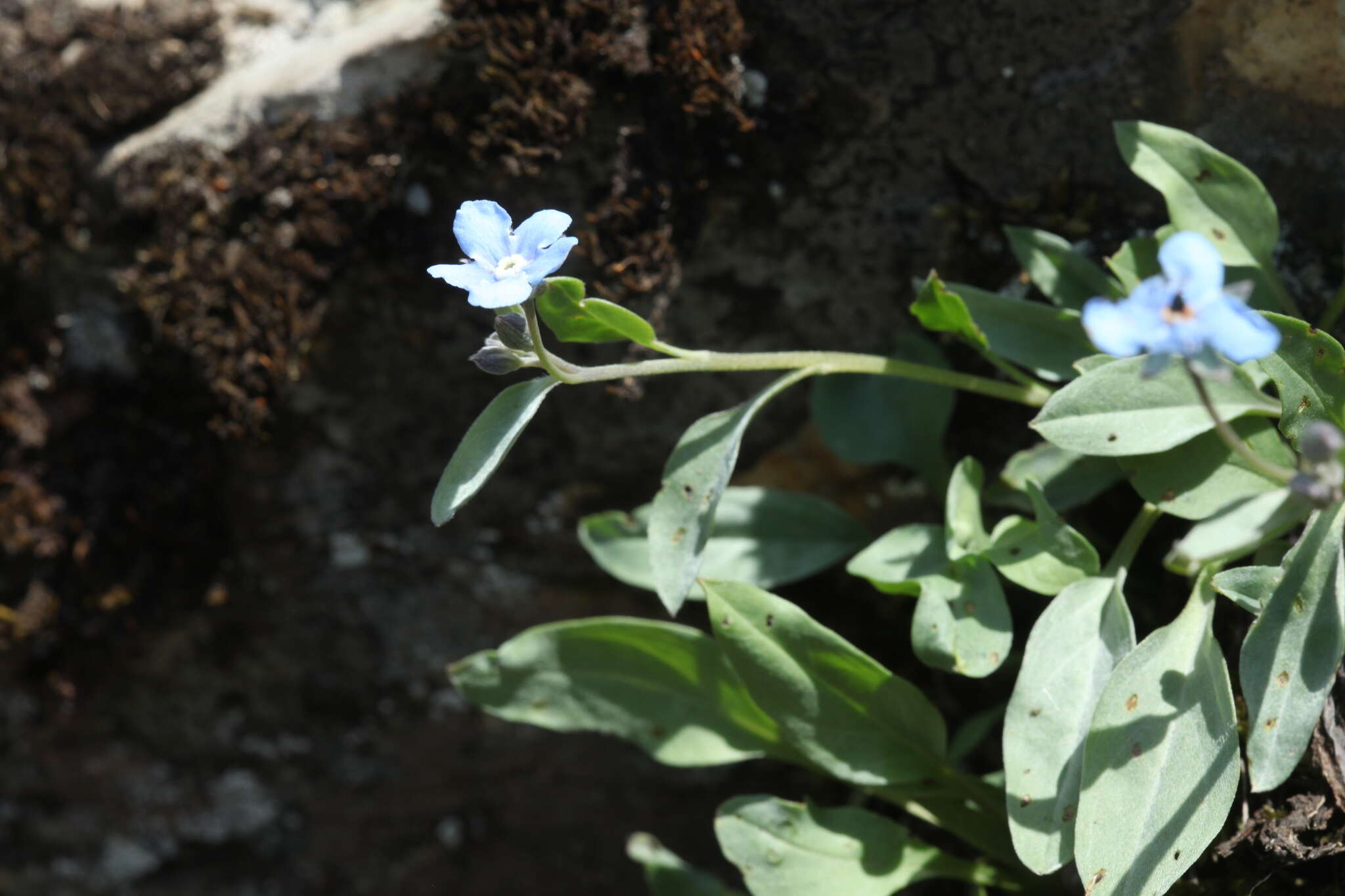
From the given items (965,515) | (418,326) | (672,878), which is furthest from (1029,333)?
(672,878)

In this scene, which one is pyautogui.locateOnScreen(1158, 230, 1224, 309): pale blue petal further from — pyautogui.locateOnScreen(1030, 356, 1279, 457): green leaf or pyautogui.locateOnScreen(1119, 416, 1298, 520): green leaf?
pyautogui.locateOnScreen(1119, 416, 1298, 520): green leaf

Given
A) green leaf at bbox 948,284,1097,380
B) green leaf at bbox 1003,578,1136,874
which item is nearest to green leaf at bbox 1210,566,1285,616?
green leaf at bbox 1003,578,1136,874

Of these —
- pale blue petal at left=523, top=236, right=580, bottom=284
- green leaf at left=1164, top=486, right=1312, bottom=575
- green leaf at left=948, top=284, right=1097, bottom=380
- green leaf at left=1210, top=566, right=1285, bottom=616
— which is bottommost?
green leaf at left=1210, top=566, right=1285, bottom=616

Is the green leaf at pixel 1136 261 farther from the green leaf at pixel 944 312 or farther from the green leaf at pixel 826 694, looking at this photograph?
the green leaf at pixel 826 694

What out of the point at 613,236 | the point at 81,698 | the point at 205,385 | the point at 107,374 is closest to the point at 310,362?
the point at 205,385

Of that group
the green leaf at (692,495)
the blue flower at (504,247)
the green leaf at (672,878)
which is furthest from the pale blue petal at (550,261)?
the green leaf at (672,878)

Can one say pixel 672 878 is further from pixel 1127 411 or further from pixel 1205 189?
pixel 1205 189

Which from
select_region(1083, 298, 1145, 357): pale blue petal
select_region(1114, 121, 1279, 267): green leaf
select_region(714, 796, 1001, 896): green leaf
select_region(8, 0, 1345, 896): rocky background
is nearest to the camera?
select_region(1083, 298, 1145, 357): pale blue petal
